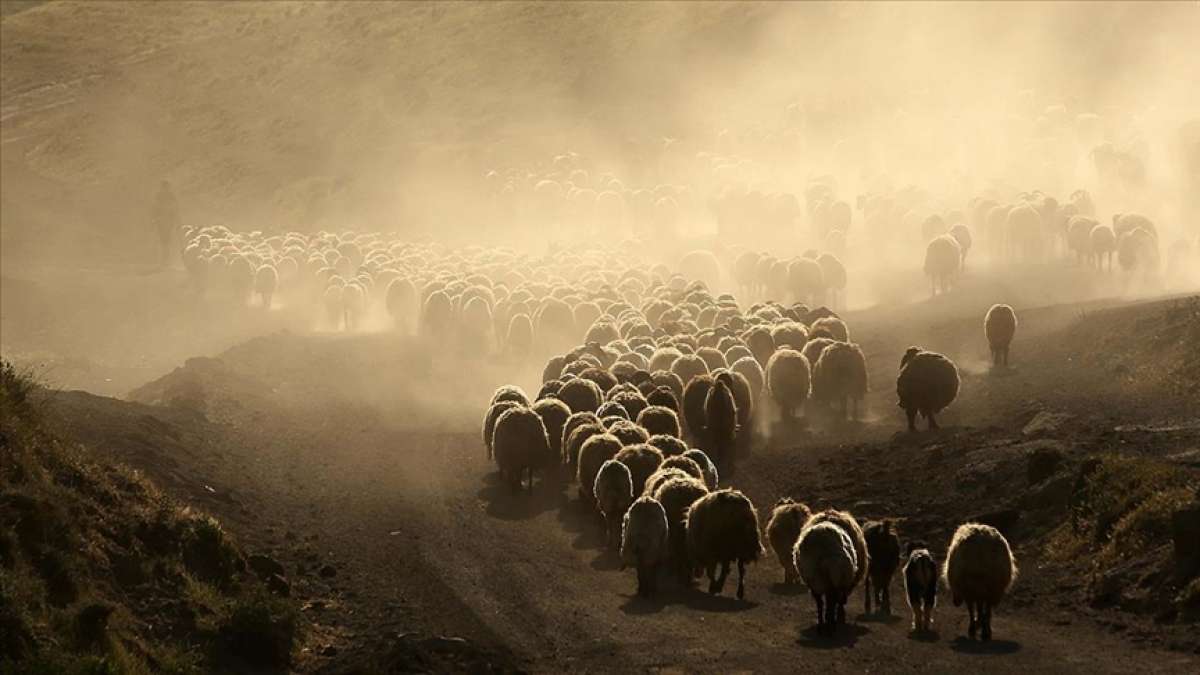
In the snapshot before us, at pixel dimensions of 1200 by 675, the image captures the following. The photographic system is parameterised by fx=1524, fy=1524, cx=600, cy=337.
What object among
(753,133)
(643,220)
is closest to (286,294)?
(643,220)

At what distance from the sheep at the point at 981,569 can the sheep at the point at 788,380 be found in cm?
1796

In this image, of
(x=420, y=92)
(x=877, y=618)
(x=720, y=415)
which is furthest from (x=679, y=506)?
(x=420, y=92)

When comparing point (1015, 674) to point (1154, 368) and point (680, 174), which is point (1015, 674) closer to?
point (1154, 368)

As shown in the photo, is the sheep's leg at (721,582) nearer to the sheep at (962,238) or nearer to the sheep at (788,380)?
the sheep at (788,380)

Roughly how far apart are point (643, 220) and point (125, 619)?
70.8 meters

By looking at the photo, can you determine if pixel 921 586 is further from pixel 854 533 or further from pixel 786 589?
pixel 786 589

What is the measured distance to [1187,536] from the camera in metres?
21.7

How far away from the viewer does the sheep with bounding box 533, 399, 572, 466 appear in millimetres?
34031

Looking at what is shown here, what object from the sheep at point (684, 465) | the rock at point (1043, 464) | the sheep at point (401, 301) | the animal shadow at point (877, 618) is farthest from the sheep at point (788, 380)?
the sheep at point (401, 301)

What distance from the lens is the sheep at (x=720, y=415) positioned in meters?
34.1

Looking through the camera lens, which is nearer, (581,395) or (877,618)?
(877,618)

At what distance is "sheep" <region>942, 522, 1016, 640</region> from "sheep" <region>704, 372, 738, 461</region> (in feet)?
43.4

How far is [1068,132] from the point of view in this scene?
295ft

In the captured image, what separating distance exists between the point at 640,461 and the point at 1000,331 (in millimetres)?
16843
